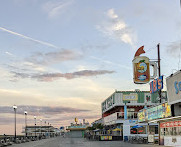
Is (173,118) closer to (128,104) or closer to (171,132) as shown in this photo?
(171,132)

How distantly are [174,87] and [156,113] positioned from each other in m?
8.15

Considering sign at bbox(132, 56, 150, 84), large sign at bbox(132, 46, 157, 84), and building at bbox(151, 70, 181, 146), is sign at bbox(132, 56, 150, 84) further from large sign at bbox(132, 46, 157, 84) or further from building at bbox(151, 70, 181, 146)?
building at bbox(151, 70, 181, 146)

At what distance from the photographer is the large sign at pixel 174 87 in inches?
1091

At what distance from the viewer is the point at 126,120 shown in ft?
245

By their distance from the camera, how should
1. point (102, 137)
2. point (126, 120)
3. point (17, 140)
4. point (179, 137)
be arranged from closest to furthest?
point (179, 137)
point (17, 140)
point (102, 137)
point (126, 120)

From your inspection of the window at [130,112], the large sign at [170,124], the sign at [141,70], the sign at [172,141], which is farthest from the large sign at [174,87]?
the window at [130,112]

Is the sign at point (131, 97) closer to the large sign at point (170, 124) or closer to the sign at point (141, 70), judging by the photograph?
the large sign at point (170, 124)

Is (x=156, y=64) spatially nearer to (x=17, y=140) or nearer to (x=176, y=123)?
(x=176, y=123)

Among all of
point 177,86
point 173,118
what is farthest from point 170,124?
point 177,86

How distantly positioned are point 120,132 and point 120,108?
645 cm

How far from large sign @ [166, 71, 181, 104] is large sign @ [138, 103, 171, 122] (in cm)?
192

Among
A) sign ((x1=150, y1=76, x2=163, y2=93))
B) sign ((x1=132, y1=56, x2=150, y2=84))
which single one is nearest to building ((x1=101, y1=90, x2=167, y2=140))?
sign ((x1=132, y1=56, x2=150, y2=84))

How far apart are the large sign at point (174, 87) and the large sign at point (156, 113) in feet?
6.29

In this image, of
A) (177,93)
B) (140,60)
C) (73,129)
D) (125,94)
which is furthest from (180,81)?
(73,129)
